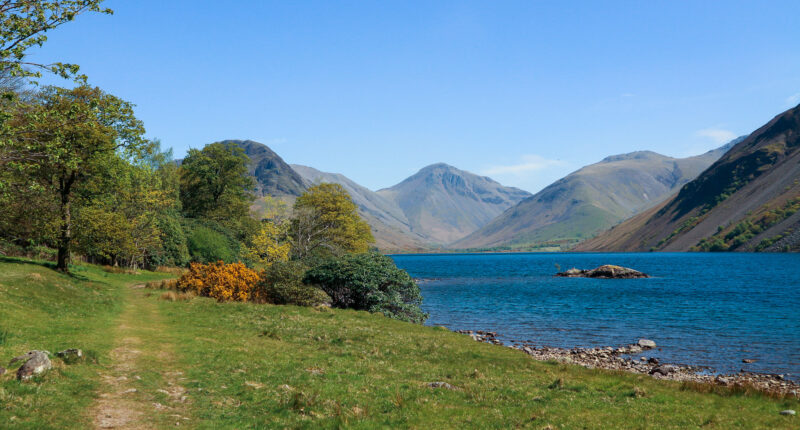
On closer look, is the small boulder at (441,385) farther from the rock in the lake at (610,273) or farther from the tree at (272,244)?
the rock in the lake at (610,273)

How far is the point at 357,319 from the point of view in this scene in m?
33.8

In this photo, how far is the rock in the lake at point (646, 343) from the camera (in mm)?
37938

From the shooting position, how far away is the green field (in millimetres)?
13016

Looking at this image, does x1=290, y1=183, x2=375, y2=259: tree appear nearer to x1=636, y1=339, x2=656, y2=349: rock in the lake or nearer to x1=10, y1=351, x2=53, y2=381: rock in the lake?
x1=636, y1=339, x2=656, y2=349: rock in the lake

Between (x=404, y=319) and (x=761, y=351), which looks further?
(x=404, y=319)

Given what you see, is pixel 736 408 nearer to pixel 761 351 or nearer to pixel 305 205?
pixel 761 351

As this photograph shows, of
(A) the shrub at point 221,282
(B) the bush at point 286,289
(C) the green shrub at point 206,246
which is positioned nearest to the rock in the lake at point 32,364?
(A) the shrub at point 221,282

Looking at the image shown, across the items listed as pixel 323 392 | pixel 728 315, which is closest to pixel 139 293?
pixel 323 392

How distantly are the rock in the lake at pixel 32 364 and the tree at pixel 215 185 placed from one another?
7871 centimetres

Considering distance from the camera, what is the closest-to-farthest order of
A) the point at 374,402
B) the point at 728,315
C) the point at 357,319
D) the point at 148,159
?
the point at 374,402
the point at 357,319
the point at 728,315
the point at 148,159

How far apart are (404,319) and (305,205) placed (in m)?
44.3

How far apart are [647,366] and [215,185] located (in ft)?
279

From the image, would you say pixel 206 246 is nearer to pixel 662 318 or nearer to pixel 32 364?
pixel 32 364

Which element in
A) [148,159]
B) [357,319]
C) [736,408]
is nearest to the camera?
[736,408]
